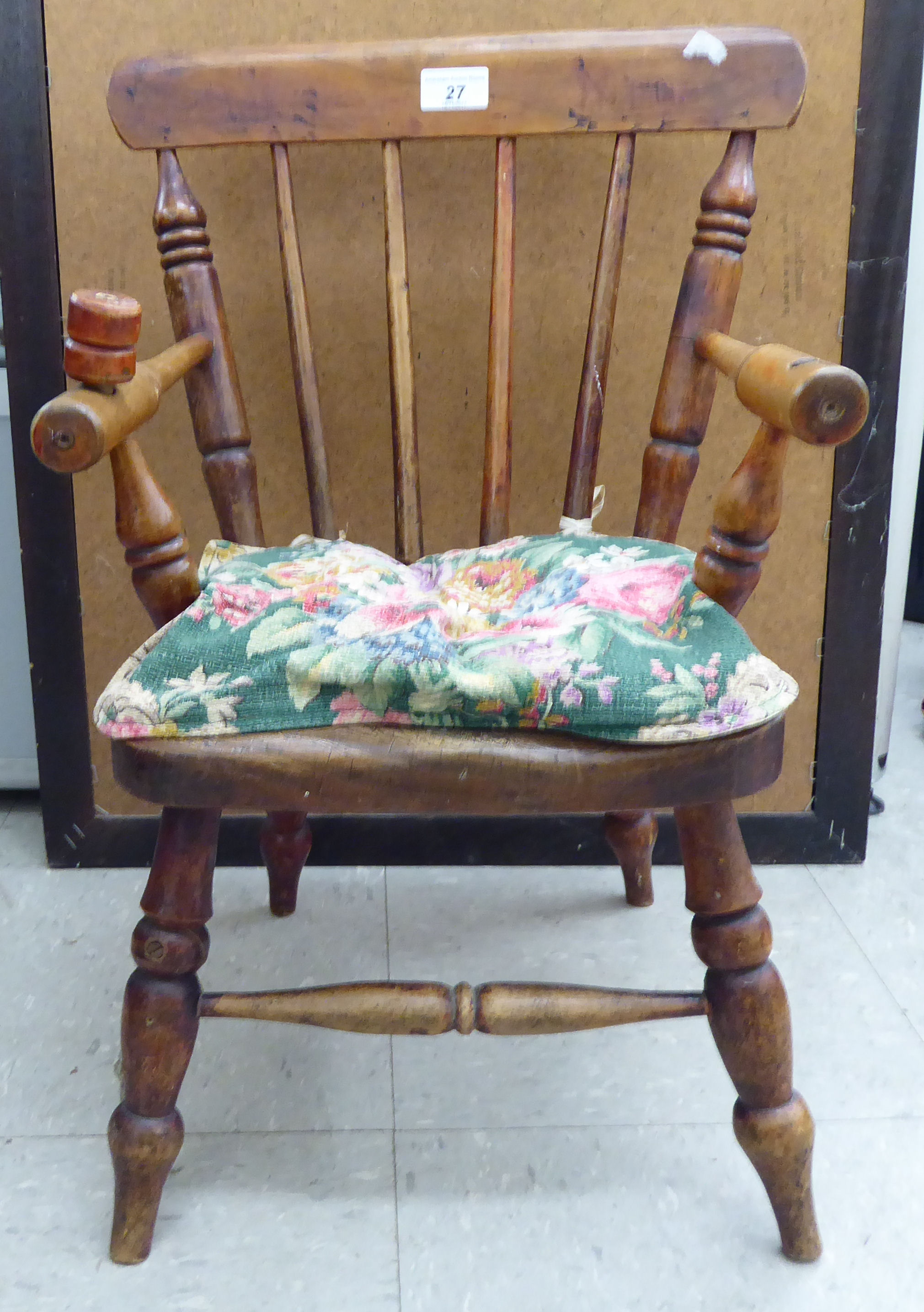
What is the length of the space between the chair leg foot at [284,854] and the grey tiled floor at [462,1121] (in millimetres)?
25

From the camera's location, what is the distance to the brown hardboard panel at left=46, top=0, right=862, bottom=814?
3.28 ft

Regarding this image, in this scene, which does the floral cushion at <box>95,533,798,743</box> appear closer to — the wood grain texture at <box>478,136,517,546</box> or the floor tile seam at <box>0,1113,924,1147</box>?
the wood grain texture at <box>478,136,517,546</box>

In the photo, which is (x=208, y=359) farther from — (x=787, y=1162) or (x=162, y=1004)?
Result: (x=787, y=1162)

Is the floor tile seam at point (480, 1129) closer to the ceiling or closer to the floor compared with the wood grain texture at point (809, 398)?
closer to the floor

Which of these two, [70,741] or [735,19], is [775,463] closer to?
[735,19]

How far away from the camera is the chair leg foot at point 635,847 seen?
1.05 meters

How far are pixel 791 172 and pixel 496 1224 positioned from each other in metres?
0.90

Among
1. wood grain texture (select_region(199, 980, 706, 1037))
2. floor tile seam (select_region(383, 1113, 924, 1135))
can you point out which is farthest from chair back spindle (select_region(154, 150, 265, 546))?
floor tile seam (select_region(383, 1113, 924, 1135))

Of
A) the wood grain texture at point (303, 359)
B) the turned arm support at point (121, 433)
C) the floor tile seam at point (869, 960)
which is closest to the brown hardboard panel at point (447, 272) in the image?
the wood grain texture at point (303, 359)

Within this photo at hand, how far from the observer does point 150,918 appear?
690mm

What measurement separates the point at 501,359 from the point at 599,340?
8cm

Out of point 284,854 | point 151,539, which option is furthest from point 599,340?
point 284,854

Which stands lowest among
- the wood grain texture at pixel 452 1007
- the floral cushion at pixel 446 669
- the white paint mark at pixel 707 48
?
the wood grain texture at pixel 452 1007

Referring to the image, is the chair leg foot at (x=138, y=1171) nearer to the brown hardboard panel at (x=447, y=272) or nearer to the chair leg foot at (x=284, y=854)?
the chair leg foot at (x=284, y=854)
